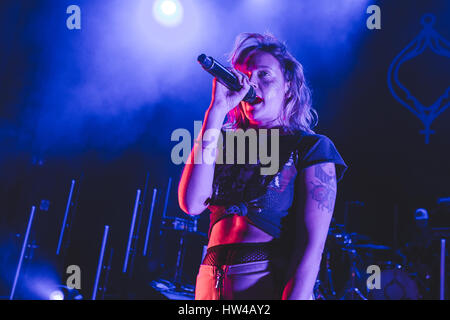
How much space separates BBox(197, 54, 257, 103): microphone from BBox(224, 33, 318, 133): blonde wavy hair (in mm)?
189

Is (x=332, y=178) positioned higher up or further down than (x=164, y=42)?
further down

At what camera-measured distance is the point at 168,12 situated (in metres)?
3.75

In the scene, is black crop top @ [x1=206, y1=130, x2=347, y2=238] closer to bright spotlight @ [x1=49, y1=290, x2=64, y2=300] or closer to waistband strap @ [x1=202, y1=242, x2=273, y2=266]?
waistband strap @ [x1=202, y1=242, x2=273, y2=266]

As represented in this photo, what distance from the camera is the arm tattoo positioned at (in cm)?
101

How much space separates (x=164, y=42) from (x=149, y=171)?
172 centimetres

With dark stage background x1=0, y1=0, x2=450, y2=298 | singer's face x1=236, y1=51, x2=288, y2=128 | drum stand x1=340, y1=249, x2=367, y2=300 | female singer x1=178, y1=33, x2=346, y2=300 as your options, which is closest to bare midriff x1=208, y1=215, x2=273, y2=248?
female singer x1=178, y1=33, x2=346, y2=300

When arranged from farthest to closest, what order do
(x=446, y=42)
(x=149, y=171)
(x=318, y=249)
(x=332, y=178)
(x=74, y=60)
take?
(x=149, y=171), (x=74, y=60), (x=446, y=42), (x=332, y=178), (x=318, y=249)

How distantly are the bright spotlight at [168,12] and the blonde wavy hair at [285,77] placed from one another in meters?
2.54

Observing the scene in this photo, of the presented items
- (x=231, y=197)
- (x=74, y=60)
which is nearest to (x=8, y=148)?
(x=74, y=60)

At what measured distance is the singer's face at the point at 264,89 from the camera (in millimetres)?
1248

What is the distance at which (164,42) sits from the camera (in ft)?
12.6

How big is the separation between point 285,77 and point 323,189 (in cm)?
53

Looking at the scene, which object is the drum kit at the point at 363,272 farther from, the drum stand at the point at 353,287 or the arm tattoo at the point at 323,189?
the arm tattoo at the point at 323,189
